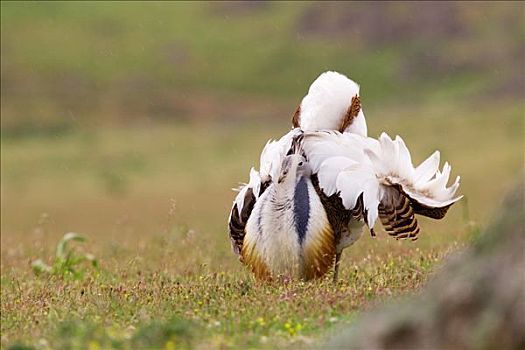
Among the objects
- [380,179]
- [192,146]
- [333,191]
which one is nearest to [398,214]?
[380,179]

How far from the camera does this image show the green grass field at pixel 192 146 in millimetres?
6242

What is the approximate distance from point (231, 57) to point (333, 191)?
49.6 m

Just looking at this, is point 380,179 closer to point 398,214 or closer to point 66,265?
point 398,214

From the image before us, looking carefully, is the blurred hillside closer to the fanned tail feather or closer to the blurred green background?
the blurred green background

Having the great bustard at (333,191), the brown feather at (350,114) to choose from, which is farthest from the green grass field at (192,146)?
the brown feather at (350,114)

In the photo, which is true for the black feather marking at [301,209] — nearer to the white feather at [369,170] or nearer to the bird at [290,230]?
the bird at [290,230]

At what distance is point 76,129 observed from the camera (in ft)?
131

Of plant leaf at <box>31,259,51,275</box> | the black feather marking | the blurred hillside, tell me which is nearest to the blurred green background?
the blurred hillside

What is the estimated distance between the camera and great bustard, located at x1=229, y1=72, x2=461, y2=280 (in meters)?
7.09

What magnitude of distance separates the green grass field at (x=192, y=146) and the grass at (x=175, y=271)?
2 cm

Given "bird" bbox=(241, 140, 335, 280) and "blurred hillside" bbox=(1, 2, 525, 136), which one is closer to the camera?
"bird" bbox=(241, 140, 335, 280)

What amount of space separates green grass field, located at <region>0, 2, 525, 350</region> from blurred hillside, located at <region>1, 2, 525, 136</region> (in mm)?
148

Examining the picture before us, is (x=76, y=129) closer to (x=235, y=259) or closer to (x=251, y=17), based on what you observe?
(x=251, y=17)

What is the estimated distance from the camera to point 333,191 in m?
7.16
